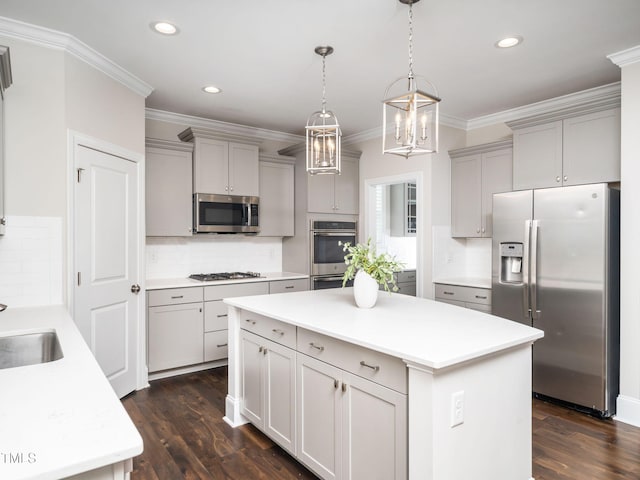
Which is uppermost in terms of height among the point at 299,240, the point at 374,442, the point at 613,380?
the point at 299,240

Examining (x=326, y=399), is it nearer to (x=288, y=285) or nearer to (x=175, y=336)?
(x=175, y=336)

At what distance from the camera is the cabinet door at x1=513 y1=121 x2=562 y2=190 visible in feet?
12.0

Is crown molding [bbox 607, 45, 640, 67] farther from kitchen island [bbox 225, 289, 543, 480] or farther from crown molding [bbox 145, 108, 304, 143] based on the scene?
crown molding [bbox 145, 108, 304, 143]

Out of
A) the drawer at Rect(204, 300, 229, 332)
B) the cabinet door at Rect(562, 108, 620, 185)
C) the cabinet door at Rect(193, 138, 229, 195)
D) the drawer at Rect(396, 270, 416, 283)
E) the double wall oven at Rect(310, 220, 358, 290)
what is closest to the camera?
the cabinet door at Rect(562, 108, 620, 185)

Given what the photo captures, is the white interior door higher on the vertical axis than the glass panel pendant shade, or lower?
lower

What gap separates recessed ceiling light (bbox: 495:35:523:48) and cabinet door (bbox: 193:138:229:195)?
2.76m

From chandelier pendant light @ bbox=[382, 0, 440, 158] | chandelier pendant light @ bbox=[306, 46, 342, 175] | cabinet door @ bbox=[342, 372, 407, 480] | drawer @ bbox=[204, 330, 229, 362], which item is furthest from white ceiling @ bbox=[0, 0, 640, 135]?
drawer @ bbox=[204, 330, 229, 362]

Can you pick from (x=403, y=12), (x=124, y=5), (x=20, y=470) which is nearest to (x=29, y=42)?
(x=124, y=5)

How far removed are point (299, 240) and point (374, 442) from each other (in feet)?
11.0

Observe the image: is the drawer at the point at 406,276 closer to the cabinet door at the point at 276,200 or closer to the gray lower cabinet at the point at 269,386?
the cabinet door at the point at 276,200

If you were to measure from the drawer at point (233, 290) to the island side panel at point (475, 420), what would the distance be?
2873 mm

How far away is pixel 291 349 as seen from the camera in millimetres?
2367

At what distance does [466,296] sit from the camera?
4.17 meters

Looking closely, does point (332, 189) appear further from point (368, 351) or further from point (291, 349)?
point (368, 351)
